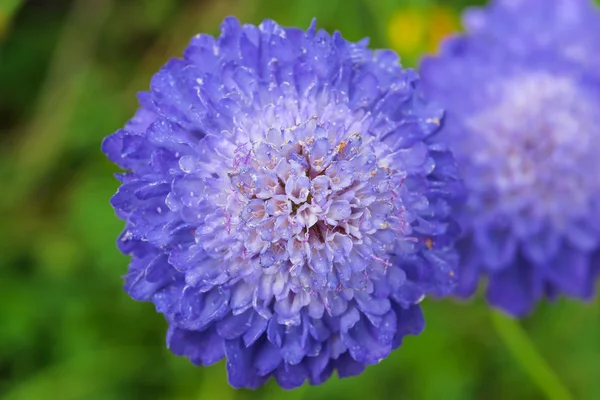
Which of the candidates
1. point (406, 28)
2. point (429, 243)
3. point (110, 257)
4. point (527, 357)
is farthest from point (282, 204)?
point (406, 28)

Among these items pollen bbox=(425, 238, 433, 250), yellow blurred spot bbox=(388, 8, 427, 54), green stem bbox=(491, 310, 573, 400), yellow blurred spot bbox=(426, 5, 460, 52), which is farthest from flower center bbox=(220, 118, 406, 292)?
yellow blurred spot bbox=(426, 5, 460, 52)

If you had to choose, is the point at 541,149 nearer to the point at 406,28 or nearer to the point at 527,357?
the point at 527,357

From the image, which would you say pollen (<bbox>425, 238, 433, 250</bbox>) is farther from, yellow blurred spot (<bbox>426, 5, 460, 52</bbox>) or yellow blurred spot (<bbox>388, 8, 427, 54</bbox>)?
yellow blurred spot (<bbox>426, 5, 460, 52</bbox>)

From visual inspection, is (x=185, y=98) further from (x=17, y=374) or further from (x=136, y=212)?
(x=17, y=374)

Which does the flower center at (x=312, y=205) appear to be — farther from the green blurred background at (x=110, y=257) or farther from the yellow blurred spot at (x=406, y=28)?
the yellow blurred spot at (x=406, y=28)

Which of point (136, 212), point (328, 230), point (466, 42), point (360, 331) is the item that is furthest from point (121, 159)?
point (466, 42)
